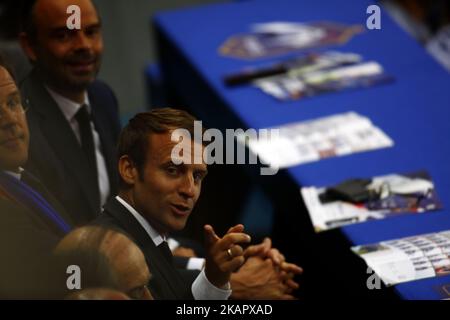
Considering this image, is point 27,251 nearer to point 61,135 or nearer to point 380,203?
point 61,135

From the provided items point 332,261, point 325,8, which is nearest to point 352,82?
point 325,8

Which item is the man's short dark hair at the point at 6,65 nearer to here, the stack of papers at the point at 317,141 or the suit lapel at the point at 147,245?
the suit lapel at the point at 147,245

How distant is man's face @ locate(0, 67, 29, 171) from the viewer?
1634mm

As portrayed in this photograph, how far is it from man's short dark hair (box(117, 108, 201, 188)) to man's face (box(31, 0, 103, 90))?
27 centimetres

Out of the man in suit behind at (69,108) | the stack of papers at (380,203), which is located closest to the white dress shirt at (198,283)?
the man in suit behind at (69,108)

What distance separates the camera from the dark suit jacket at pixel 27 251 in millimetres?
1563

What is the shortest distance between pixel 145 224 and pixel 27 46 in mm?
500

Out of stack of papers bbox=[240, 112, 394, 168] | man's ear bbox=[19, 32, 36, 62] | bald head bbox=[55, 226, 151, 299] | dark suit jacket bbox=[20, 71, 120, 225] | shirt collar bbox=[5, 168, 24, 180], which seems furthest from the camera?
stack of papers bbox=[240, 112, 394, 168]

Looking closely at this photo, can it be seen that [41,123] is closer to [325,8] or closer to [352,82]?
[352,82]

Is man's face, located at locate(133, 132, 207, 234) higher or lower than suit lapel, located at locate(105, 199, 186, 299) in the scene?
higher

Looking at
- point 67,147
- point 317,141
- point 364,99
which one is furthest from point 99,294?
point 364,99

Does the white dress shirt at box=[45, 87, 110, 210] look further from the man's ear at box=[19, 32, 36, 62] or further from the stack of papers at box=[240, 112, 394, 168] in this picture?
the stack of papers at box=[240, 112, 394, 168]

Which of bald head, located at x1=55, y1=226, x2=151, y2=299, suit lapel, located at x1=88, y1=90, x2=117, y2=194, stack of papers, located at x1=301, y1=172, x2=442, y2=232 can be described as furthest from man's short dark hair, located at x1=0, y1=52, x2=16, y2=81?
stack of papers, located at x1=301, y1=172, x2=442, y2=232

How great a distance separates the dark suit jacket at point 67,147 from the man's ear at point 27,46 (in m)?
0.04
